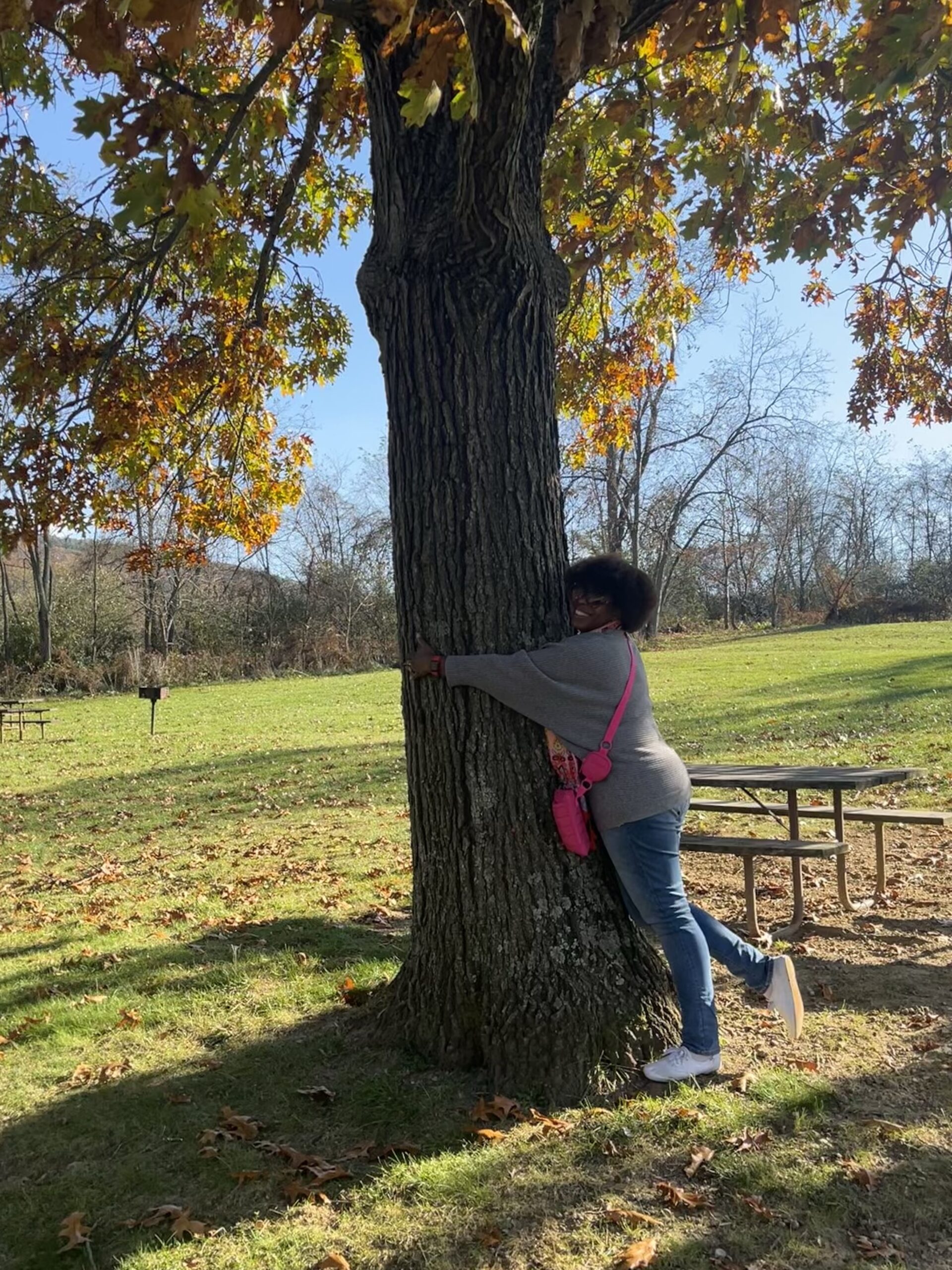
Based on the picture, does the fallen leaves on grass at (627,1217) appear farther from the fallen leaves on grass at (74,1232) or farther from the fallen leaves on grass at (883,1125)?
the fallen leaves on grass at (74,1232)

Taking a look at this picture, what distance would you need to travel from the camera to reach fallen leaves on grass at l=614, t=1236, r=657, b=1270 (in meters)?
2.59

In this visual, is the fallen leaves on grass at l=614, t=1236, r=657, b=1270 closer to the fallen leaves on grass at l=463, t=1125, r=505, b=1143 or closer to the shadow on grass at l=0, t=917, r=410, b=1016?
the fallen leaves on grass at l=463, t=1125, r=505, b=1143

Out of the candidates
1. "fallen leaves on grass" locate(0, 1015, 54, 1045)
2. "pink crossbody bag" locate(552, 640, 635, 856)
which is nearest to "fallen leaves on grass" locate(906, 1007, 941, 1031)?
"pink crossbody bag" locate(552, 640, 635, 856)

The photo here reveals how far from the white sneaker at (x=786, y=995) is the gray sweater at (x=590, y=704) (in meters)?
0.79

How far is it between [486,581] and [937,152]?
491 cm

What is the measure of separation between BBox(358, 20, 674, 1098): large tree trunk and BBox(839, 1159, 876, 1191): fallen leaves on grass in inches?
31.1

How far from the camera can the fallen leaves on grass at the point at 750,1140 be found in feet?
10.3

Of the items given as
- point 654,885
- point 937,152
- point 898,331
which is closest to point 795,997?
point 654,885

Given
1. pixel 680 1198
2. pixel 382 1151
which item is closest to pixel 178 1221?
pixel 382 1151

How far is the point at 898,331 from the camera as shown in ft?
29.0

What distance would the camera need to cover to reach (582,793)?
3592mm

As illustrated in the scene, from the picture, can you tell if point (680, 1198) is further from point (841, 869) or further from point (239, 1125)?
point (841, 869)

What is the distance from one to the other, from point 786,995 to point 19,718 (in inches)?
798

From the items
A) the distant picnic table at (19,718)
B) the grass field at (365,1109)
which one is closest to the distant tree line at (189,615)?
the distant picnic table at (19,718)
